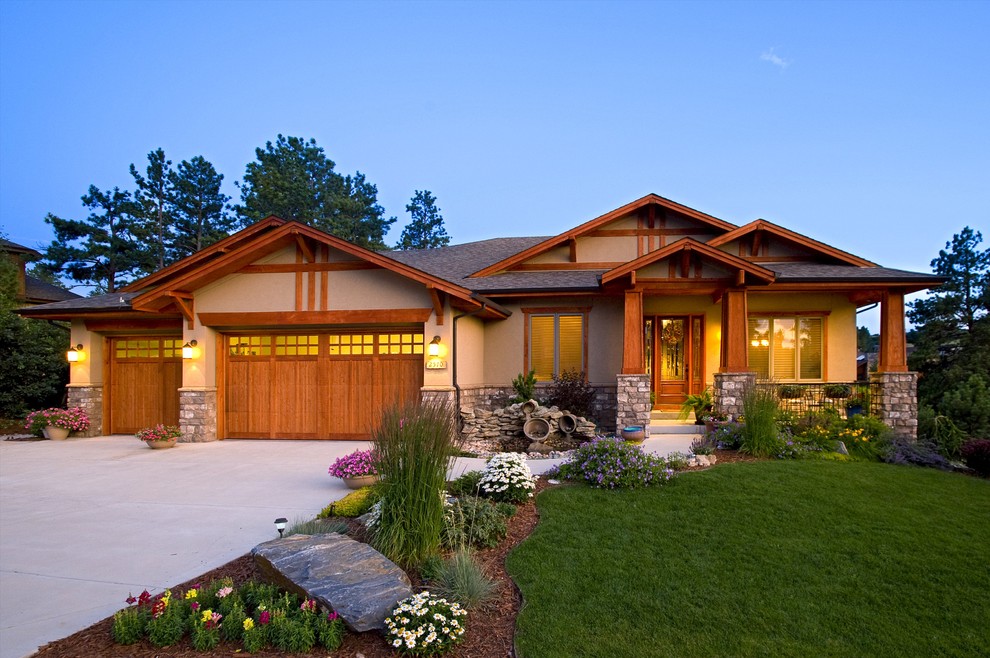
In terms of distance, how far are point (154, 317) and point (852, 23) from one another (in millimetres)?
16536

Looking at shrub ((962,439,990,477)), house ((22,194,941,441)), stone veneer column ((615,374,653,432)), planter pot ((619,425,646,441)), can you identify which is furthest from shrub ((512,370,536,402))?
shrub ((962,439,990,477))

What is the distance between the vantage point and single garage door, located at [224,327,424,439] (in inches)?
449

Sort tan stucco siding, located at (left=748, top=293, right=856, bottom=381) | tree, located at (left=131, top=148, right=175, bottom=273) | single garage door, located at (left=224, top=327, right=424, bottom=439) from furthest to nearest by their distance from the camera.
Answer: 1. tree, located at (left=131, top=148, right=175, bottom=273)
2. tan stucco siding, located at (left=748, top=293, right=856, bottom=381)
3. single garage door, located at (left=224, top=327, right=424, bottom=439)

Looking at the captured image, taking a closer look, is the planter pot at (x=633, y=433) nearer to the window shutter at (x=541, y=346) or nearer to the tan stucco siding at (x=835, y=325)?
the window shutter at (x=541, y=346)

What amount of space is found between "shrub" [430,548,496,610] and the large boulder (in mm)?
227

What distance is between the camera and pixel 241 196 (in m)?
29.7

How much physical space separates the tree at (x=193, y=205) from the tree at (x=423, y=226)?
11339 mm

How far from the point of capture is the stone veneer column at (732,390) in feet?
33.0

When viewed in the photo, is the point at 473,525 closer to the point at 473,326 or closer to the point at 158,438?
the point at 473,326

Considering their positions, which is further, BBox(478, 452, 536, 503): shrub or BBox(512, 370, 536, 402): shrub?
BBox(512, 370, 536, 402): shrub

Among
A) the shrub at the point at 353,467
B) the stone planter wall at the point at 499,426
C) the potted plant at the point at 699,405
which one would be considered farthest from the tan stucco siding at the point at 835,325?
the shrub at the point at 353,467

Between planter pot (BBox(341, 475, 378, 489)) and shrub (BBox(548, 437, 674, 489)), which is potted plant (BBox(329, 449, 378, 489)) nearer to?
planter pot (BBox(341, 475, 378, 489))

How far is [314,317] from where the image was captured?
11297 millimetres

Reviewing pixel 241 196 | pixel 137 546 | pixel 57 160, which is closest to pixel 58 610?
pixel 137 546
